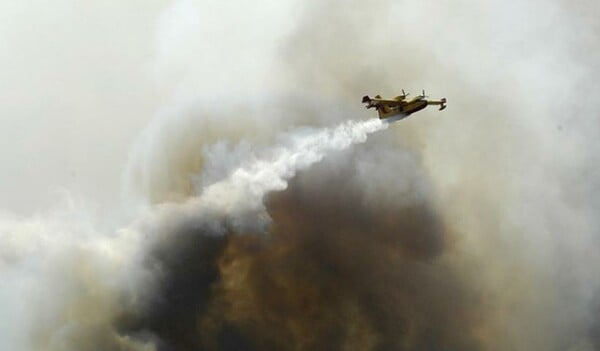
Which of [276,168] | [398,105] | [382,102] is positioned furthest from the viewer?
[276,168]

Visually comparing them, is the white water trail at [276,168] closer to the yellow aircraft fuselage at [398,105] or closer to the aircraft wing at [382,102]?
the yellow aircraft fuselage at [398,105]

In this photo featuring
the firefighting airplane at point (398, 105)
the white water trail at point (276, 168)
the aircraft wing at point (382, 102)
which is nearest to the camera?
the firefighting airplane at point (398, 105)

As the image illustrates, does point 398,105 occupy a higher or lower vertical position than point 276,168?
lower

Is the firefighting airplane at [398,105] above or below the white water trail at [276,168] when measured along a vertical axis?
below

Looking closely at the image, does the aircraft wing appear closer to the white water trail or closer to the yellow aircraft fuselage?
the yellow aircraft fuselage

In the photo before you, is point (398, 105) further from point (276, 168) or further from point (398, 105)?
point (276, 168)

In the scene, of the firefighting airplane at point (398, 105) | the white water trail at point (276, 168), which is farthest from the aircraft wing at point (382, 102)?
the white water trail at point (276, 168)

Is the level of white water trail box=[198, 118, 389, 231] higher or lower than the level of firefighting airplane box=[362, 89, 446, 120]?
higher

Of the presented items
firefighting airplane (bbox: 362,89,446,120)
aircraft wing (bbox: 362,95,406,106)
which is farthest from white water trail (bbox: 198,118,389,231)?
aircraft wing (bbox: 362,95,406,106)

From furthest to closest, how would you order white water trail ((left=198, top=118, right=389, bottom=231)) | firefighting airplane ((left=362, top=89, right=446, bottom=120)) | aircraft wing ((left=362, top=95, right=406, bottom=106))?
white water trail ((left=198, top=118, right=389, bottom=231)) < aircraft wing ((left=362, top=95, right=406, bottom=106)) < firefighting airplane ((left=362, top=89, right=446, bottom=120))

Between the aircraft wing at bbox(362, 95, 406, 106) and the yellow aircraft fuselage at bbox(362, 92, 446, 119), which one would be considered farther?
the aircraft wing at bbox(362, 95, 406, 106)

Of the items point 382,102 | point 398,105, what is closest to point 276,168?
point 382,102

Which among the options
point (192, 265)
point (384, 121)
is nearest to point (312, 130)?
point (384, 121)

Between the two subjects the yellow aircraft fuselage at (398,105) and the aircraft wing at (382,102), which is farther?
the aircraft wing at (382,102)
